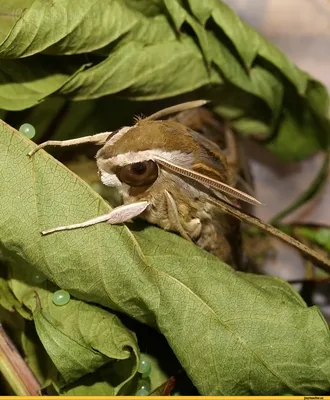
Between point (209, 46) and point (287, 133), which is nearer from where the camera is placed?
point (209, 46)

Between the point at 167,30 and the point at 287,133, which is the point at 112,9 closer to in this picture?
the point at 167,30

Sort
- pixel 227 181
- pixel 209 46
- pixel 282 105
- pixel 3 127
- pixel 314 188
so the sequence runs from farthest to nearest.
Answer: pixel 314 188 < pixel 282 105 < pixel 209 46 < pixel 227 181 < pixel 3 127

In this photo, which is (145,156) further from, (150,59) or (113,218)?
(150,59)

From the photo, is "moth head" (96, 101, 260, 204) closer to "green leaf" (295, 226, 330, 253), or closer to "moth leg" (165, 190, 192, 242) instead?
"moth leg" (165, 190, 192, 242)

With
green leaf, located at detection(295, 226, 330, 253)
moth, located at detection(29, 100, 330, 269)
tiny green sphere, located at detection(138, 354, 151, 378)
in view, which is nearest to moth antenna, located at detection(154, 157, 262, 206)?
moth, located at detection(29, 100, 330, 269)

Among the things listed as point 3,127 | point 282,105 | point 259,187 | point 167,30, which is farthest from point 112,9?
point 259,187

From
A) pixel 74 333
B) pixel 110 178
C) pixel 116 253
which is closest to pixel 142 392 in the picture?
pixel 74 333

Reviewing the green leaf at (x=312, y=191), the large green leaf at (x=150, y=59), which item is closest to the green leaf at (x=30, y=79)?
the large green leaf at (x=150, y=59)

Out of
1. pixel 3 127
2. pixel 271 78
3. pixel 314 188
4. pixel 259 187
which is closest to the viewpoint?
pixel 3 127
